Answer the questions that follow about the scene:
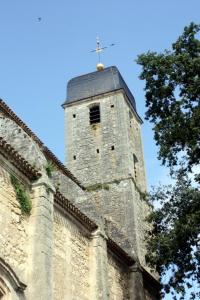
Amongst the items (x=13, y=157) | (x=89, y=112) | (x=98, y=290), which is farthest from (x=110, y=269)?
(x=89, y=112)

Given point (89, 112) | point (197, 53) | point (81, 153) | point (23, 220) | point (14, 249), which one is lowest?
point (14, 249)

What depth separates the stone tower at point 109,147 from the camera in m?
20.2

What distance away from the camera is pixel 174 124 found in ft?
44.2

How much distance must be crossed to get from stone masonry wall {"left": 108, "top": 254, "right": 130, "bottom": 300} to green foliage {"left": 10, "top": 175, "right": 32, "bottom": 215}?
188 inches

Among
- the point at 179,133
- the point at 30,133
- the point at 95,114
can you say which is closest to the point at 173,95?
the point at 179,133

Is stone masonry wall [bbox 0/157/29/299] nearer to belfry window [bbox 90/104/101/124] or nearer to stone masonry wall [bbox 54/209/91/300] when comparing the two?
stone masonry wall [bbox 54/209/91/300]

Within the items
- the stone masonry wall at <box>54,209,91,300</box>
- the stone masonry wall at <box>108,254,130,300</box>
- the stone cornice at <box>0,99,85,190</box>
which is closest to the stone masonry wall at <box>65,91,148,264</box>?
the stone masonry wall at <box>108,254,130,300</box>

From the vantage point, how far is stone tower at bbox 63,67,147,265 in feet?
66.1

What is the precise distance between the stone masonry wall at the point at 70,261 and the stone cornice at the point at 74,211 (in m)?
0.21

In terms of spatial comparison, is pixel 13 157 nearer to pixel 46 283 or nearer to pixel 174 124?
pixel 46 283

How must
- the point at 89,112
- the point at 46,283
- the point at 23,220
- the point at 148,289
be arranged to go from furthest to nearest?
1. the point at 89,112
2. the point at 148,289
3. the point at 23,220
4. the point at 46,283

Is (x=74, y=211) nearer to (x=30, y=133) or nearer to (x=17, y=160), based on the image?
(x=17, y=160)

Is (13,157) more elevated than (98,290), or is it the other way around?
(13,157)

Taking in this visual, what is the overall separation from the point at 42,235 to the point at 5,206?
109 cm
